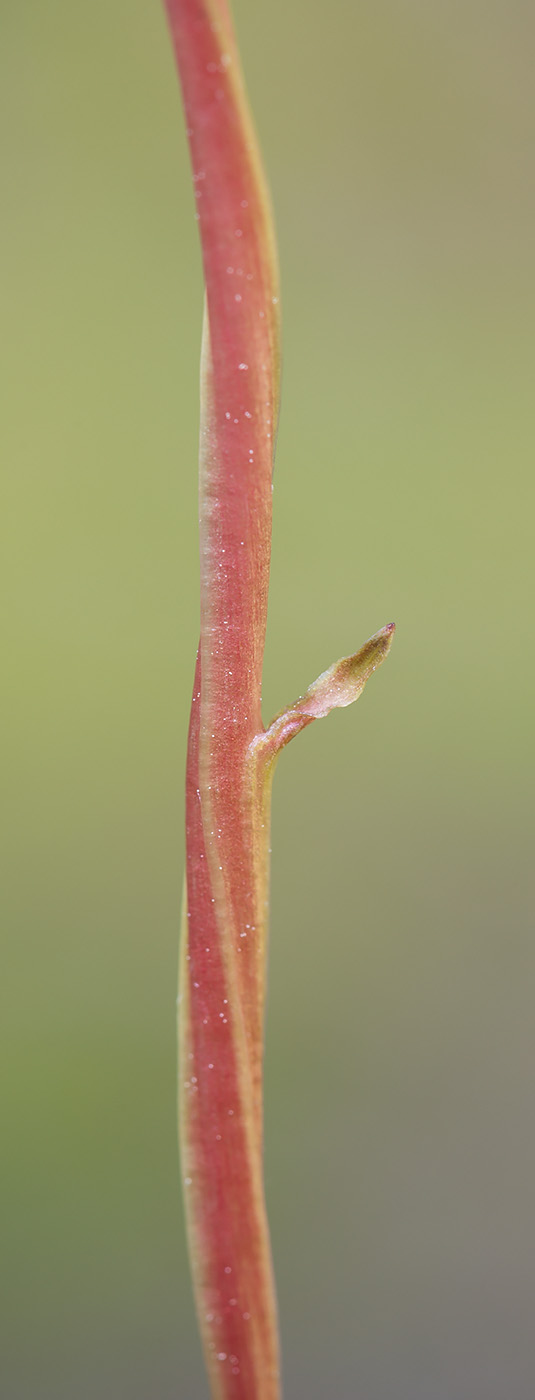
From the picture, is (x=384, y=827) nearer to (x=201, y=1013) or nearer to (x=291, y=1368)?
(x=291, y=1368)

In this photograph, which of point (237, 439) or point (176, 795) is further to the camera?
point (176, 795)

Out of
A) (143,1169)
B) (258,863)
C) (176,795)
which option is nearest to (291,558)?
(176,795)

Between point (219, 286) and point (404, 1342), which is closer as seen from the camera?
point (219, 286)

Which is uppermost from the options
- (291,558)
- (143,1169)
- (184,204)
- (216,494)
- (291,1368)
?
(184,204)

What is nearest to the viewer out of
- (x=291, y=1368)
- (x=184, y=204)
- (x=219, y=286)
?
(x=219, y=286)

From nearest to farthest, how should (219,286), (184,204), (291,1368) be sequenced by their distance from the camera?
(219,286), (291,1368), (184,204)

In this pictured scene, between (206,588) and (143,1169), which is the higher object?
(206,588)

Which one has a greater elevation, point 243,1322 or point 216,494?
point 216,494

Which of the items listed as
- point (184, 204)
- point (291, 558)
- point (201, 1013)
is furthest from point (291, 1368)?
point (184, 204)

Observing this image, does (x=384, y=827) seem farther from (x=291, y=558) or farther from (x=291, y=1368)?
(x=291, y=1368)
